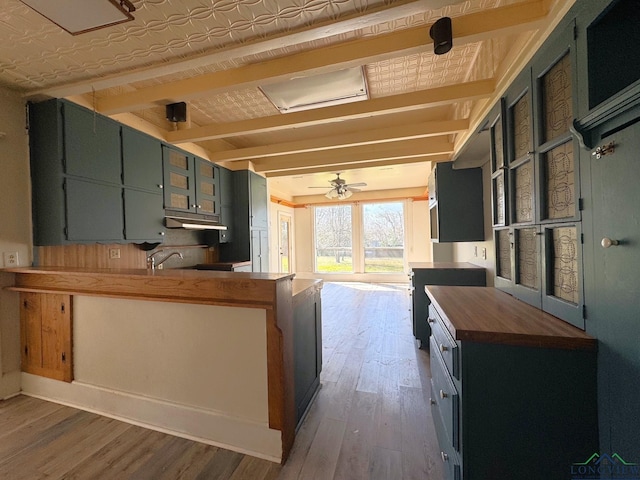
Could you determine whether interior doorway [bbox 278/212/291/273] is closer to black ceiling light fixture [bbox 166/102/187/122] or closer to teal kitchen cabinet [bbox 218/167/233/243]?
teal kitchen cabinet [bbox 218/167/233/243]

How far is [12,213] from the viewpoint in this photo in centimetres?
210

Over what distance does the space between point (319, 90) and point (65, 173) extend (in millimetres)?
2194

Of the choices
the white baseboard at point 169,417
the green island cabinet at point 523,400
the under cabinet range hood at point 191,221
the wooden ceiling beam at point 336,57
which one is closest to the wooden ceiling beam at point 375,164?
the under cabinet range hood at point 191,221

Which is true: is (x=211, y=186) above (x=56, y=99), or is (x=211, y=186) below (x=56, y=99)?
below

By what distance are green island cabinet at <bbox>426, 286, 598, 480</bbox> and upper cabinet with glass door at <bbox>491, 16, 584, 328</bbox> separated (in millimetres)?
200

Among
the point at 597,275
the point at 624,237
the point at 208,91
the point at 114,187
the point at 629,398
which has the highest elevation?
the point at 208,91

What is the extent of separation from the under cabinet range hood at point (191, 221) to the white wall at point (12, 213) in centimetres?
110

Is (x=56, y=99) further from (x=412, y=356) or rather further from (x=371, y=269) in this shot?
(x=371, y=269)

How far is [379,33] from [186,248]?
334cm

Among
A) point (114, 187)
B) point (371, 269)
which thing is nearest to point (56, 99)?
point (114, 187)

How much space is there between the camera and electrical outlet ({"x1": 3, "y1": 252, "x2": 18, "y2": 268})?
6.89 ft

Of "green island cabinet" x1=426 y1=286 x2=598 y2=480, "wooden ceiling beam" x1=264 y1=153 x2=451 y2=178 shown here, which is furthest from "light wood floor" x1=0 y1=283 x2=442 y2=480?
"wooden ceiling beam" x1=264 y1=153 x2=451 y2=178

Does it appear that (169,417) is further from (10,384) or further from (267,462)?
(10,384)

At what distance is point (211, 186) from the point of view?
3783mm
